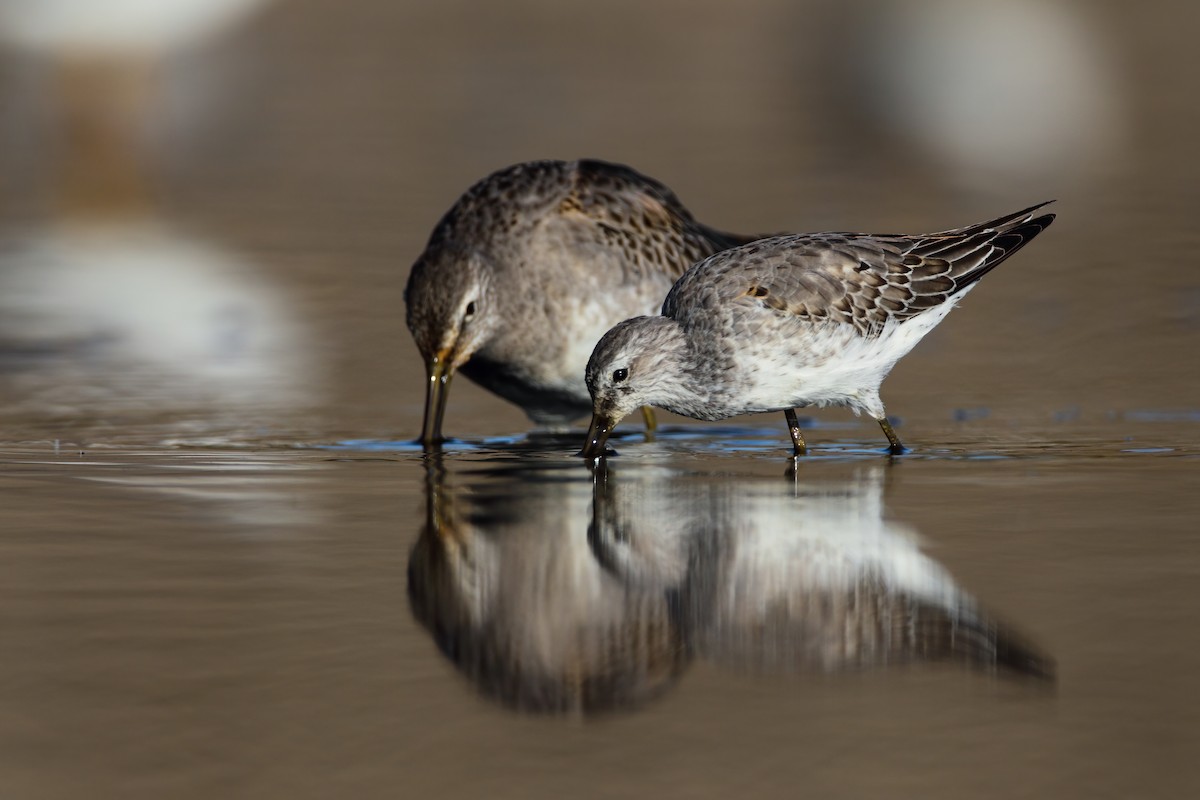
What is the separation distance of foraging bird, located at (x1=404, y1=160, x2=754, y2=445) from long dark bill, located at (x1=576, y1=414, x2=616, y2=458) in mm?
929

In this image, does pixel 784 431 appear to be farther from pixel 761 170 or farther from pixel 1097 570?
pixel 761 170

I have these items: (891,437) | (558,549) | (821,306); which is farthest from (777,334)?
(558,549)

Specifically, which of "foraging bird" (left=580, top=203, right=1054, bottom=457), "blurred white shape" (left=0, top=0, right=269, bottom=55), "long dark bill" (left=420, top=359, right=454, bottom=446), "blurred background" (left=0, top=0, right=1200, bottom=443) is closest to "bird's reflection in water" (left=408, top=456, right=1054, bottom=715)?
"foraging bird" (left=580, top=203, right=1054, bottom=457)

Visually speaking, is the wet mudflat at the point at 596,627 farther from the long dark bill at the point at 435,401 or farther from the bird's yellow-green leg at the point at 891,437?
the long dark bill at the point at 435,401

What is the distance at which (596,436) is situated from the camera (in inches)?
343

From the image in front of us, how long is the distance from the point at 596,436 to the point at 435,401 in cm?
118

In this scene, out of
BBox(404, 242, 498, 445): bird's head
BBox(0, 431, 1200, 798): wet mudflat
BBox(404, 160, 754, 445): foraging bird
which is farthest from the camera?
BBox(404, 160, 754, 445): foraging bird

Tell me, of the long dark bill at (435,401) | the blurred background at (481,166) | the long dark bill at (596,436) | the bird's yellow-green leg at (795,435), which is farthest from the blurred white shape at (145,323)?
the bird's yellow-green leg at (795,435)

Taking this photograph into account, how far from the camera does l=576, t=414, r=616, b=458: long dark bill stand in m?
8.64

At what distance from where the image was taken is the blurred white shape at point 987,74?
22.3m

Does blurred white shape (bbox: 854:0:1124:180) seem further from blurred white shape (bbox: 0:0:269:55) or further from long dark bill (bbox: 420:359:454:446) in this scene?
long dark bill (bbox: 420:359:454:446)

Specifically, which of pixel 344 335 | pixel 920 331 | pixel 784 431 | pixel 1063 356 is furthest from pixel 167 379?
pixel 1063 356

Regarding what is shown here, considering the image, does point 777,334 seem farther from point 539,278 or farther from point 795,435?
point 539,278

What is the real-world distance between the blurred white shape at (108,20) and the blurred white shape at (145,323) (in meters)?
5.80
